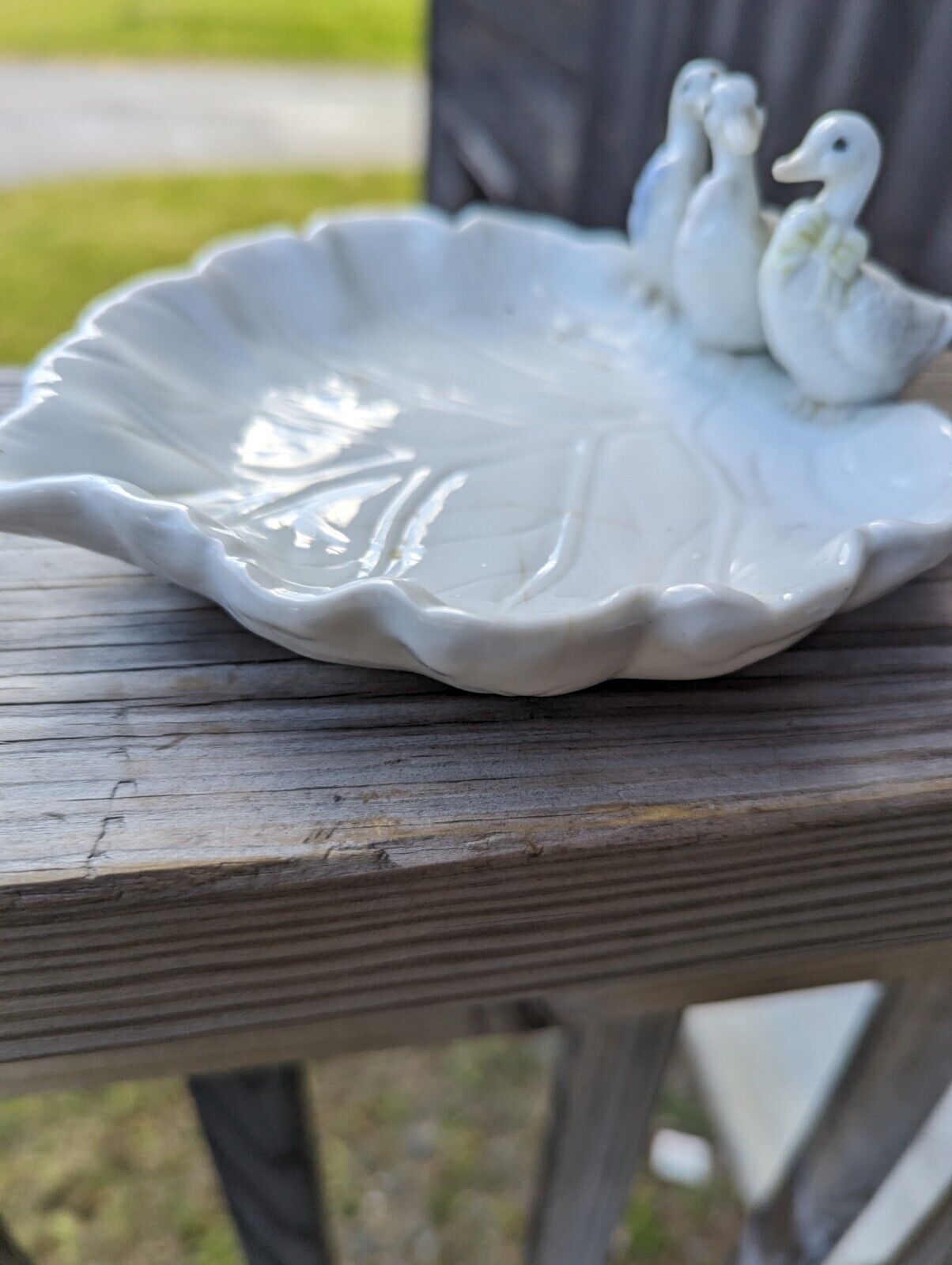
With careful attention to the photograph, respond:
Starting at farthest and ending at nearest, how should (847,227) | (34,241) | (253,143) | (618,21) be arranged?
(253,143) < (34,241) < (618,21) < (847,227)

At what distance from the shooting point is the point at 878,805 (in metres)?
0.35

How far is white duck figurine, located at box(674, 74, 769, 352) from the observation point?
1.63 ft

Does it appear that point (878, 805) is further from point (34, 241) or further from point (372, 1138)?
point (34, 241)

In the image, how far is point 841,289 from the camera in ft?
1.48

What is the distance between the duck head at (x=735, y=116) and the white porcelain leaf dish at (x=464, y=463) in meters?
0.11

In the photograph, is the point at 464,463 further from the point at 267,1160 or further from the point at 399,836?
the point at 267,1160

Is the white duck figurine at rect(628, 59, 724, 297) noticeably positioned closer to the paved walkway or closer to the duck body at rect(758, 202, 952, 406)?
the duck body at rect(758, 202, 952, 406)

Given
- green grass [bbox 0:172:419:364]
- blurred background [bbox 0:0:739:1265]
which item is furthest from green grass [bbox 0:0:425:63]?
green grass [bbox 0:172:419:364]

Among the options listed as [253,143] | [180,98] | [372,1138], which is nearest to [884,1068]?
[372,1138]

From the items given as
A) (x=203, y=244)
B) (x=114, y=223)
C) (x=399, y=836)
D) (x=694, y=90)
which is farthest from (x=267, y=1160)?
(x=114, y=223)

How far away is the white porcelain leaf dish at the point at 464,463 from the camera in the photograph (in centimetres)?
34

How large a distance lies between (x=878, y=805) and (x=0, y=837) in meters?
0.30

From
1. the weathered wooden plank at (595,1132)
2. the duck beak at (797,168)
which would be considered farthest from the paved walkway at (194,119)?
the weathered wooden plank at (595,1132)

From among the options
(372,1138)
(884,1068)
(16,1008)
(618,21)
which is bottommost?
(372,1138)
